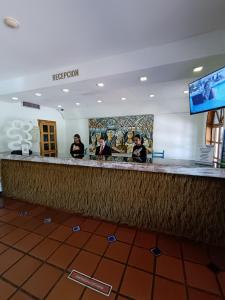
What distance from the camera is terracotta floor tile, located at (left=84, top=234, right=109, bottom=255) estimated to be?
1.63 meters

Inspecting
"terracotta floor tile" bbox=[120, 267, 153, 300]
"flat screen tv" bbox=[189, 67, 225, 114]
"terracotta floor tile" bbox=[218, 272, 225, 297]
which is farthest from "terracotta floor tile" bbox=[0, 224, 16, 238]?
"flat screen tv" bbox=[189, 67, 225, 114]

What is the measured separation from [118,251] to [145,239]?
401 mm

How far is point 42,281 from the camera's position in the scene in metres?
1.27

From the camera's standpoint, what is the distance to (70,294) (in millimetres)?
1170

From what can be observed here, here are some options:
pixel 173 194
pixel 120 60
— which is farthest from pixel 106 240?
pixel 120 60

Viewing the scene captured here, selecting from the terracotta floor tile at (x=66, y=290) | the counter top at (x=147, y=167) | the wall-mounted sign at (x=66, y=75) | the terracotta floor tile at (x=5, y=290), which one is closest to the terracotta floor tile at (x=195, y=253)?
the counter top at (x=147, y=167)

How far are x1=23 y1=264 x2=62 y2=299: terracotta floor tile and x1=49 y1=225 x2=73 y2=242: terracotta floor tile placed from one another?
1.30ft

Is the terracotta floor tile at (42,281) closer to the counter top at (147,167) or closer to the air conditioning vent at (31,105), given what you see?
the counter top at (147,167)

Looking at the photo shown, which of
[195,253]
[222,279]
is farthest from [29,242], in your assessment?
[222,279]

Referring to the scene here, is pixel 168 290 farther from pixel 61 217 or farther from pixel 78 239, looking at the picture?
pixel 61 217

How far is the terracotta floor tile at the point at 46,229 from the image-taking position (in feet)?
6.32

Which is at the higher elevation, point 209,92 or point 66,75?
point 66,75

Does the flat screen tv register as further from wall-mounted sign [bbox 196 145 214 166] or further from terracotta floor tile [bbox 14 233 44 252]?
terracotta floor tile [bbox 14 233 44 252]

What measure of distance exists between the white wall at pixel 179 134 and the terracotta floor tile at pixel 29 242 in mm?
4689
